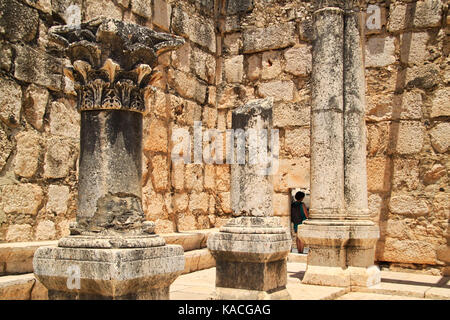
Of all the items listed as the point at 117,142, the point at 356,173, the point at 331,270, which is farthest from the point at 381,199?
the point at 117,142

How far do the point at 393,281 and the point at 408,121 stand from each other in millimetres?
2593

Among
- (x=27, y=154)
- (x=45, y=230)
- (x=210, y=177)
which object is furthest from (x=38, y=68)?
(x=210, y=177)

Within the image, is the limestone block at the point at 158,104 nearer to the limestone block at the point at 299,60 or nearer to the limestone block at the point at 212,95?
the limestone block at the point at 212,95

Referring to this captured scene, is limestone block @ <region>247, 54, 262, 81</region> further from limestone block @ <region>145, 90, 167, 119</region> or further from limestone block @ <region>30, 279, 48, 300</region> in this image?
limestone block @ <region>30, 279, 48, 300</region>

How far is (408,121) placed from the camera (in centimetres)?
816

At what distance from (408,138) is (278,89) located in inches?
97.0

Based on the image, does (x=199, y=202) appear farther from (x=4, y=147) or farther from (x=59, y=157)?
(x=4, y=147)

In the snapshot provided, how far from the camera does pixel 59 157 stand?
6.16 meters

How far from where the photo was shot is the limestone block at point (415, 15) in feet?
26.4

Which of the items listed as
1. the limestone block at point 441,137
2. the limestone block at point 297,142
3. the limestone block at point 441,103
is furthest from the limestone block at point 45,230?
the limestone block at point 441,103

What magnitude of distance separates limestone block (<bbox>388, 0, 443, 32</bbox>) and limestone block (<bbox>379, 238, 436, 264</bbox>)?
3.42m

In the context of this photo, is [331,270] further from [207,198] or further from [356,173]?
[207,198]

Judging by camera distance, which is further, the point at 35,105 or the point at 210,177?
the point at 210,177

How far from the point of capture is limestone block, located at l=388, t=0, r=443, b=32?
8.04 meters
